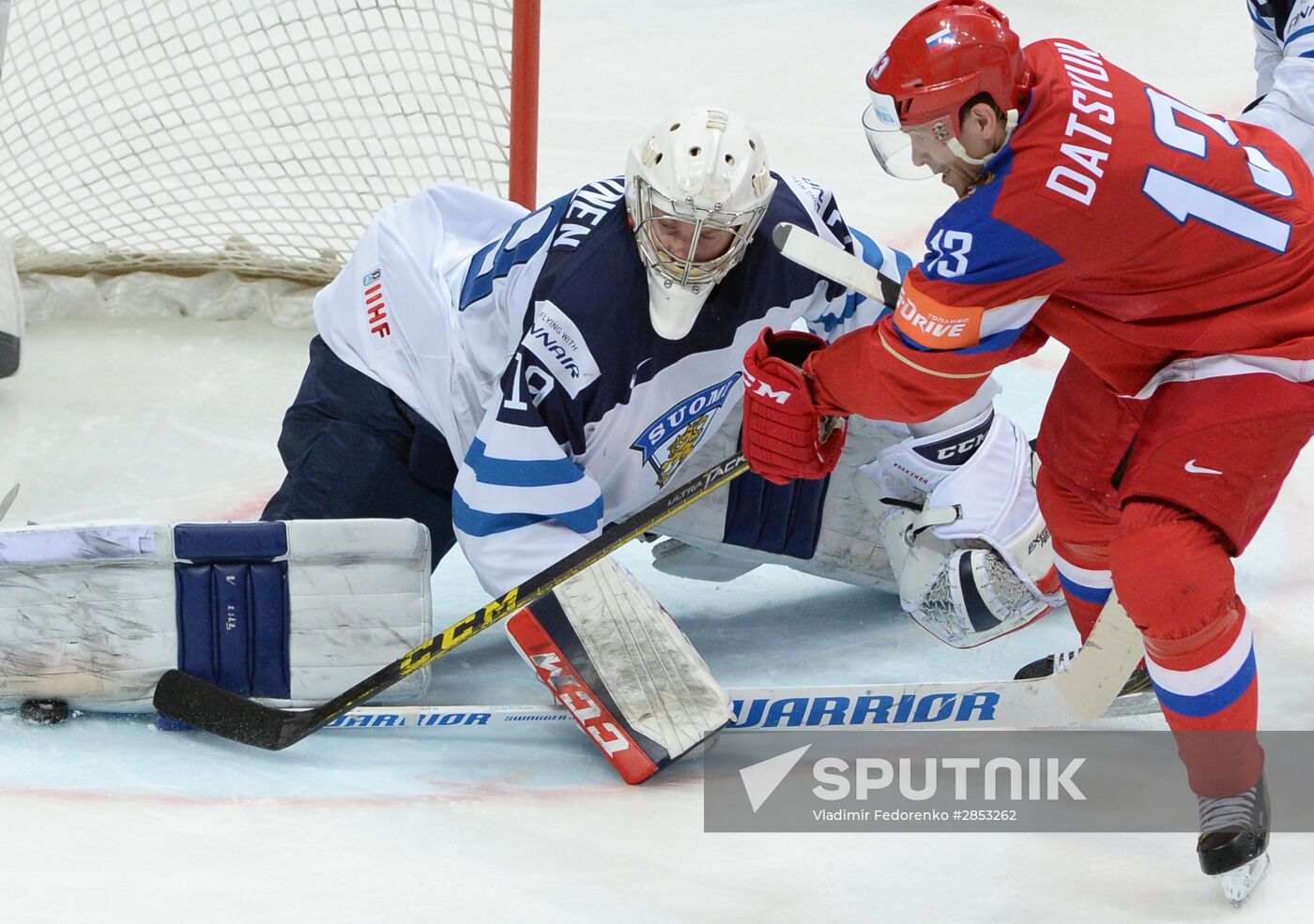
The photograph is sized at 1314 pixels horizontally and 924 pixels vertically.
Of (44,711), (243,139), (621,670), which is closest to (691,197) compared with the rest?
(621,670)

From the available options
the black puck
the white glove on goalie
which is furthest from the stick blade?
the white glove on goalie

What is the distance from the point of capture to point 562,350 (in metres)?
2.47

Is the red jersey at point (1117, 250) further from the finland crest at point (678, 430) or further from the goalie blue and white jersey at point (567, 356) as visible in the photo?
the finland crest at point (678, 430)

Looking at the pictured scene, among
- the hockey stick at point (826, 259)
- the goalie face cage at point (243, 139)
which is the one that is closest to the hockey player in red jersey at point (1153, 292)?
the hockey stick at point (826, 259)

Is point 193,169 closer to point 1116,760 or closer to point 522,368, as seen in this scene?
point 522,368

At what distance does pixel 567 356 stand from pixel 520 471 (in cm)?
19

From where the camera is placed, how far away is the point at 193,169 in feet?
13.6

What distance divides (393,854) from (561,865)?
0.76 feet

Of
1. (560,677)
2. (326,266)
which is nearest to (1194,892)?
(560,677)

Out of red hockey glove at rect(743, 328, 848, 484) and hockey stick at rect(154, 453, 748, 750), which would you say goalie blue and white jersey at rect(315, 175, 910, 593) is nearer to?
hockey stick at rect(154, 453, 748, 750)

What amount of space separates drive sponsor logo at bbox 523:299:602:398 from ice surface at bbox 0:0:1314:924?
604 mm

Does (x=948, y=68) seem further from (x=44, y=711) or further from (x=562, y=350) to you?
(x=44, y=711)

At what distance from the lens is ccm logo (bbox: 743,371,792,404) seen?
235 centimetres

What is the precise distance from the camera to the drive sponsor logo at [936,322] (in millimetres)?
2074
